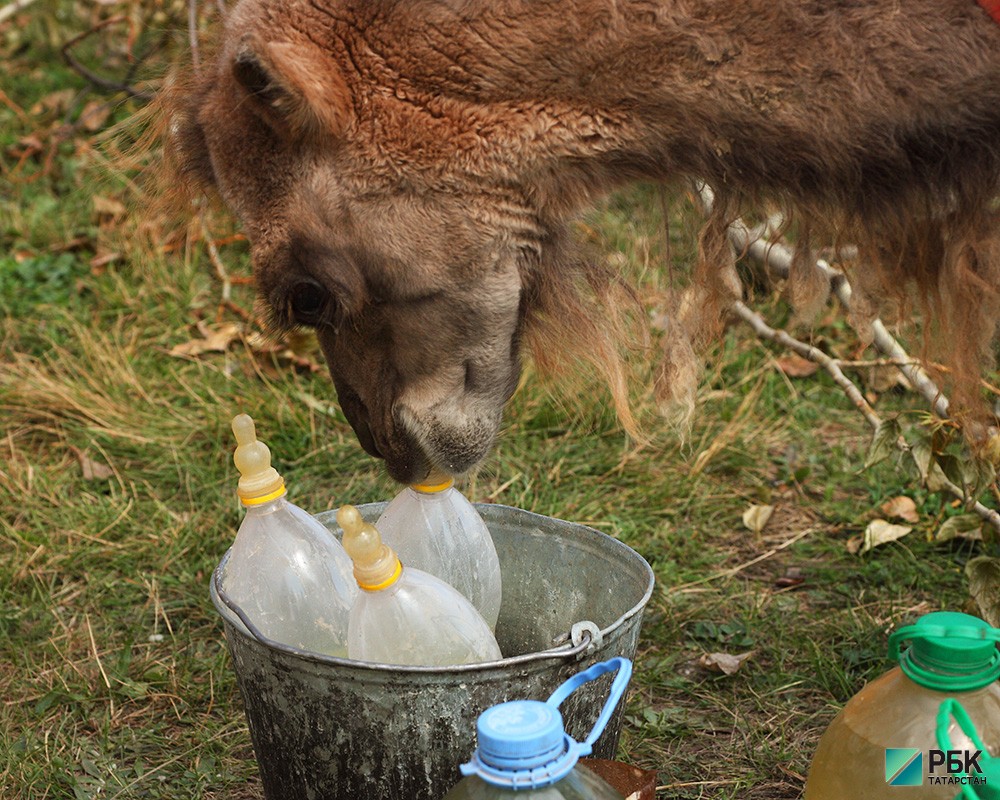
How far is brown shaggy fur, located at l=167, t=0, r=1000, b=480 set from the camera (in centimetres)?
215

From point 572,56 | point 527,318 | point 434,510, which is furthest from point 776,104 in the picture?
point 434,510

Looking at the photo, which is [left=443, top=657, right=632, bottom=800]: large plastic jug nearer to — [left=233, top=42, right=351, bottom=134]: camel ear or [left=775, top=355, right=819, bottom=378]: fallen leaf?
[left=233, top=42, right=351, bottom=134]: camel ear

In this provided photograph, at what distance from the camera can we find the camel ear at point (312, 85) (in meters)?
2.14

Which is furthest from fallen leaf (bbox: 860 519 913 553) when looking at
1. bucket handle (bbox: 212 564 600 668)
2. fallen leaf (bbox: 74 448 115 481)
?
fallen leaf (bbox: 74 448 115 481)

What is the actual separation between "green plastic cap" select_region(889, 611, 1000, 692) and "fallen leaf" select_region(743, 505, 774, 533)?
191 centimetres

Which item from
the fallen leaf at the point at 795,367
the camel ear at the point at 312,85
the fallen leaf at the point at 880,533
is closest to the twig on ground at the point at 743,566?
the fallen leaf at the point at 880,533

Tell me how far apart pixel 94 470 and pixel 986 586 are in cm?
283

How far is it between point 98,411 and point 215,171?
2127mm

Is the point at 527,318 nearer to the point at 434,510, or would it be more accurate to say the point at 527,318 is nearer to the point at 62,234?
the point at 434,510

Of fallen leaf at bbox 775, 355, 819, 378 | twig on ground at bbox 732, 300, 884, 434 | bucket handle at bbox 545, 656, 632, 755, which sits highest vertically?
bucket handle at bbox 545, 656, 632, 755

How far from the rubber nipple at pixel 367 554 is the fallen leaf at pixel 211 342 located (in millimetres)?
2743

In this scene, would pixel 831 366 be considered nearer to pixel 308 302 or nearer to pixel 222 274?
pixel 308 302

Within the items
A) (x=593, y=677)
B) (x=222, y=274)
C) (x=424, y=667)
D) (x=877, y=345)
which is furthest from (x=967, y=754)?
(x=222, y=274)

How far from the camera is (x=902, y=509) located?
382 cm
